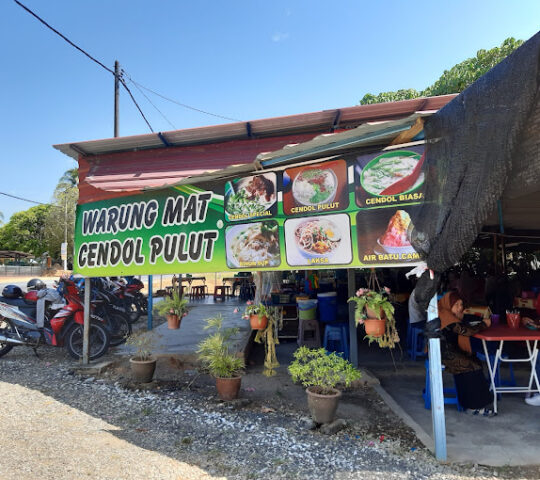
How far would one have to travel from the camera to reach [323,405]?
3.76 metres

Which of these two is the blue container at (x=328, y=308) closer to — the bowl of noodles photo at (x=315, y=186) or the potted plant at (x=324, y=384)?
the potted plant at (x=324, y=384)

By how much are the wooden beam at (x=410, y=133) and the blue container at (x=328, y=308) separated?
3.28m

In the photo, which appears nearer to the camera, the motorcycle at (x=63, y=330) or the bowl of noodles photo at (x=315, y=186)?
the bowl of noodles photo at (x=315, y=186)

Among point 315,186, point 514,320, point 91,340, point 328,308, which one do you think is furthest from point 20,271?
point 514,320

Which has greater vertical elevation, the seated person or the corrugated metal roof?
the corrugated metal roof

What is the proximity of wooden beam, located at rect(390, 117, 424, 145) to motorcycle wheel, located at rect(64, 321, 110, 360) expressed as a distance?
5.46 metres

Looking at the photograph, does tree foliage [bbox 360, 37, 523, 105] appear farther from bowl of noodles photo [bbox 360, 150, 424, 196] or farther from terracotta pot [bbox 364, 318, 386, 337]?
terracotta pot [bbox 364, 318, 386, 337]

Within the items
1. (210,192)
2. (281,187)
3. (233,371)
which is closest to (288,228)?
(281,187)

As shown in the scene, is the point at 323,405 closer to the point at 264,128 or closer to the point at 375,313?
the point at 375,313

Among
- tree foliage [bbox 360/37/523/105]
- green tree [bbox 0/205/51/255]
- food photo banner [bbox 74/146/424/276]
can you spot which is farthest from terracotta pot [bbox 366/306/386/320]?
green tree [bbox 0/205/51/255]

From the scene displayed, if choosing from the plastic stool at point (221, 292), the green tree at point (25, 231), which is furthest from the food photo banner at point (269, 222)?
the green tree at point (25, 231)

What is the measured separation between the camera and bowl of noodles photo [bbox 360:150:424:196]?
3428 mm

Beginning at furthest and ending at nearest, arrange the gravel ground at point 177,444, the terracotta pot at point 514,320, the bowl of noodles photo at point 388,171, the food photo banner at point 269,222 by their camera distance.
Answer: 1. the terracotta pot at point 514,320
2. the food photo banner at point 269,222
3. the bowl of noodles photo at point 388,171
4. the gravel ground at point 177,444

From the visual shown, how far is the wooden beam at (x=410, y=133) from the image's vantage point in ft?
10.7
